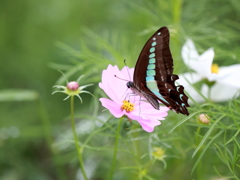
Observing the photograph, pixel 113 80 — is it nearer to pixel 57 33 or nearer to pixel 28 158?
pixel 28 158

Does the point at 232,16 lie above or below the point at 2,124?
above

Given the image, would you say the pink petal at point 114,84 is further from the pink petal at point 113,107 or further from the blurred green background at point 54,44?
the blurred green background at point 54,44

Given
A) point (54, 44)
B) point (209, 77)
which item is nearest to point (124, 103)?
point (209, 77)

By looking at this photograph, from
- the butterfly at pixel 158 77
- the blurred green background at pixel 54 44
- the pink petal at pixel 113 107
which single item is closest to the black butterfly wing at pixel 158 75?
the butterfly at pixel 158 77

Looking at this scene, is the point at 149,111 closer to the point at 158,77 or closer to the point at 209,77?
the point at 158,77

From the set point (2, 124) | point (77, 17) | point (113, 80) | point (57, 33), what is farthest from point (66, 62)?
point (113, 80)

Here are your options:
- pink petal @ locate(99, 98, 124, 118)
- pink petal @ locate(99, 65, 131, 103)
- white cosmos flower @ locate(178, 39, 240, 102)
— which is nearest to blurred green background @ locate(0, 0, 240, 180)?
white cosmos flower @ locate(178, 39, 240, 102)

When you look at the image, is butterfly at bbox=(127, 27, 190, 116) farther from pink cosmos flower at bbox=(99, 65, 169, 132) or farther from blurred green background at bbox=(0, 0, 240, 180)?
blurred green background at bbox=(0, 0, 240, 180)
